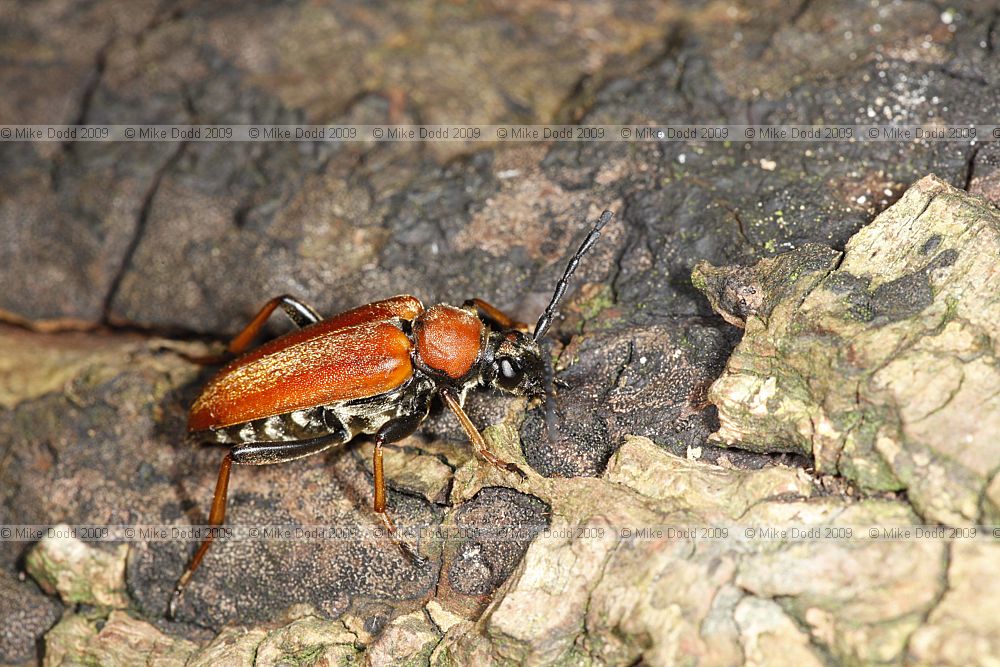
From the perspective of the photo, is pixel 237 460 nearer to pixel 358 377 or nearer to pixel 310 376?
pixel 310 376

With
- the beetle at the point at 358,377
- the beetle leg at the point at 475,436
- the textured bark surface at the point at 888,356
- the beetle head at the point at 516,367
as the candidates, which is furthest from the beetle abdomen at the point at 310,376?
the textured bark surface at the point at 888,356

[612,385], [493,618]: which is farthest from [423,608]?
[612,385]

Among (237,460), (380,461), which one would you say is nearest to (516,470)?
(380,461)

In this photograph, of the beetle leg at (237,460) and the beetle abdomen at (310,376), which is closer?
the beetle leg at (237,460)

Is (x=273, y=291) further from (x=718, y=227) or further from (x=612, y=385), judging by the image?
(x=718, y=227)

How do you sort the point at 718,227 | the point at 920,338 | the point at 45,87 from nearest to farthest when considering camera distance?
the point at 920,338, the point at 718,227, the point at 45,87

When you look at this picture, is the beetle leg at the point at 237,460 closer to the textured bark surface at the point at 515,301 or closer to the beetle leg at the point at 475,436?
the textured bark surface at the point at 515,301

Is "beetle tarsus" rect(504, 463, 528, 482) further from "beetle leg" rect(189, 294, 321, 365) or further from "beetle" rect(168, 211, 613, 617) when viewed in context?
"beetle leg" rect(189, 294, 321, 365)
